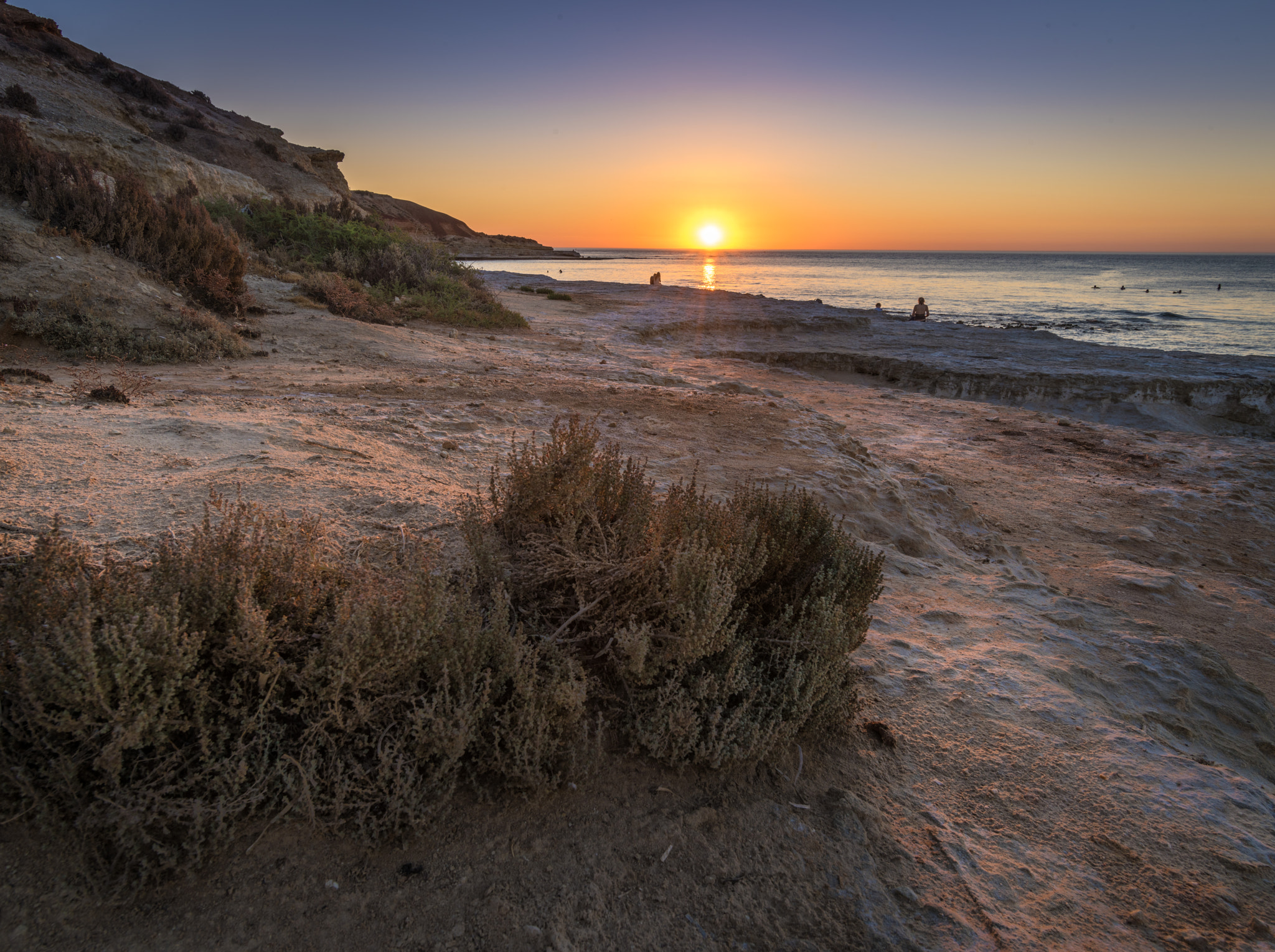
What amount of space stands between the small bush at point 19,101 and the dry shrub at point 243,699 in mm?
19932

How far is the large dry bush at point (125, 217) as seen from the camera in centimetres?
720

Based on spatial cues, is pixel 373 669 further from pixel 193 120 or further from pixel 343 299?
pixel 193 120

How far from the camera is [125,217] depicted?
7453 mm

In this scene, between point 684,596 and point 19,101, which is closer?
point 684,596

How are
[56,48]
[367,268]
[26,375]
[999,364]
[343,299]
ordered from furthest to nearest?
1. [56,48]
2. [999,364]
3. [367,268]
4. [343,299]
5. [26,375]

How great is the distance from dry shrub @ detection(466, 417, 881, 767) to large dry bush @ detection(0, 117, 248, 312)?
7153mm

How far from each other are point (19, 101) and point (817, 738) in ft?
73.2

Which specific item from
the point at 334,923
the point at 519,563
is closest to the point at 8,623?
the point at 334,923

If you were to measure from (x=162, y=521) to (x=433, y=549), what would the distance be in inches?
47.5

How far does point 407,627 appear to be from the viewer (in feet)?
6.59

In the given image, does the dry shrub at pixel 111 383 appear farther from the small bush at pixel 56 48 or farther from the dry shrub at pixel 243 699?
the small bush at pixel 56 48

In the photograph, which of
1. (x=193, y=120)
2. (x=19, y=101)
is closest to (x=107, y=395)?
(x=19, y=101)

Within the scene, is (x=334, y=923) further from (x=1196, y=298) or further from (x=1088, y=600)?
(x=1196, y=298)

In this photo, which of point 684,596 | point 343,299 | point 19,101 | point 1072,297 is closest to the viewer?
point 684,596
